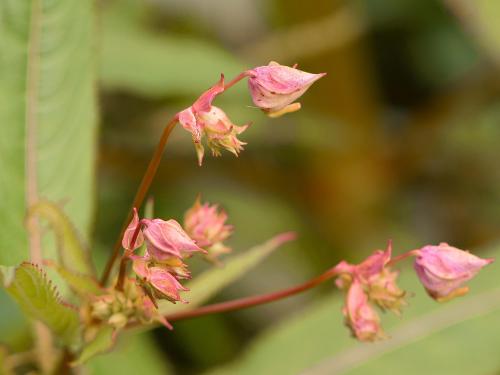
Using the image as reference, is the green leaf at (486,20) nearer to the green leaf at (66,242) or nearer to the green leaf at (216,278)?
the green leaf at (216,278)

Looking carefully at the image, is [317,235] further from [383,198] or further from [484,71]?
[484,71]

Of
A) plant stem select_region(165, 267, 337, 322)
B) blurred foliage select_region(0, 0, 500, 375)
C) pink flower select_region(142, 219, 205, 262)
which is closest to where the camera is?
pink flower select_region(142, 219, 205, 262)

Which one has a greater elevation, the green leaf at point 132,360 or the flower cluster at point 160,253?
the flower cluster at point 160,253

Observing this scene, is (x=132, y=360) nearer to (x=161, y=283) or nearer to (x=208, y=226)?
(x=208, y=226)

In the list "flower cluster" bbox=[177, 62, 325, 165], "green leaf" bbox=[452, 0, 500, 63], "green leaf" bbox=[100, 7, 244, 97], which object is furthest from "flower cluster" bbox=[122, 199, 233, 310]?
"green leaf" bbox=[452, 0, 500, 63]

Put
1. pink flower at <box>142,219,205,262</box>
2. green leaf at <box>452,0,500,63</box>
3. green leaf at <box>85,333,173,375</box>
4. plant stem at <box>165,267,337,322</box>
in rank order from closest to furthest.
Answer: pink flower at <box>142,219,205,262</box> < plant stem at <box>165,267,337,322</box> < green leaf at <box>85,333,173,375</box> < green leaf at <box>452,0,500,63</box>

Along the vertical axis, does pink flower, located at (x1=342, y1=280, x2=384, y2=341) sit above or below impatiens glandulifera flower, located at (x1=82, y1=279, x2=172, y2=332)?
below

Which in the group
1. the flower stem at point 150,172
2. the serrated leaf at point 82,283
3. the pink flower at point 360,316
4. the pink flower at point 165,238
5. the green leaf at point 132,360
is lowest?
the green leaf at point 132,360

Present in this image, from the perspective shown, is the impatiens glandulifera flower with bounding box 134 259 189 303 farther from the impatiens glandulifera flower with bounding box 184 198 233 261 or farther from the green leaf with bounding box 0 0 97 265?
the green leaf with bounding box 0 0 97 265

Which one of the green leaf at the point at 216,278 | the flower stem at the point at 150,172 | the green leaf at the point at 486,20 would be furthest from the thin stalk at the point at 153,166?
the green leaf at the point at 486,20
